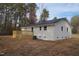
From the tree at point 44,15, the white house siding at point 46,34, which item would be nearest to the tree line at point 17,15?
the tree at point 44,15

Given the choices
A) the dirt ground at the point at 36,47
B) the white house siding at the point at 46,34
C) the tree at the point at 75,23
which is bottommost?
the dirt ground at the point at 36,47

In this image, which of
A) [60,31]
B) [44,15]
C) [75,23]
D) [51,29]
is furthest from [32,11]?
[75,23]

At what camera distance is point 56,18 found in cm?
418

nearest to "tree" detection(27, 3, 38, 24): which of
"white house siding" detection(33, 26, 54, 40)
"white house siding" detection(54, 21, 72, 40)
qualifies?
"white house siding" detection(33, 26, 54, 40)

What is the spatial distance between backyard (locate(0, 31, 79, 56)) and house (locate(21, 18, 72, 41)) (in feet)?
0.20

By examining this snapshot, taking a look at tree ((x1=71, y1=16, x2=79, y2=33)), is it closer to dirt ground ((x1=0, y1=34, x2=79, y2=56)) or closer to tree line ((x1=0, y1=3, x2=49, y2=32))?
dirt ground ((x1=0, y1=34, x2=79, y2=56))

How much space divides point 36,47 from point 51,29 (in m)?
0.29

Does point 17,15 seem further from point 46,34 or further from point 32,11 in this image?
point 46,34

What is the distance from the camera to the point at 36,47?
13.7 feet

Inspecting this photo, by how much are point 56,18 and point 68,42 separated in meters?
0.33

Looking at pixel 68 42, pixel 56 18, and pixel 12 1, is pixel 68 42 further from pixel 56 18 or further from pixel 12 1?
pixel 12 1

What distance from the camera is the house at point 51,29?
417 centimetres

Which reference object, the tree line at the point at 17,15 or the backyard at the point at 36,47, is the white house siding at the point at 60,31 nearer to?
the backyard at the point at 36,47

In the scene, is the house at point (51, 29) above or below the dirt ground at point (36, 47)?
above
